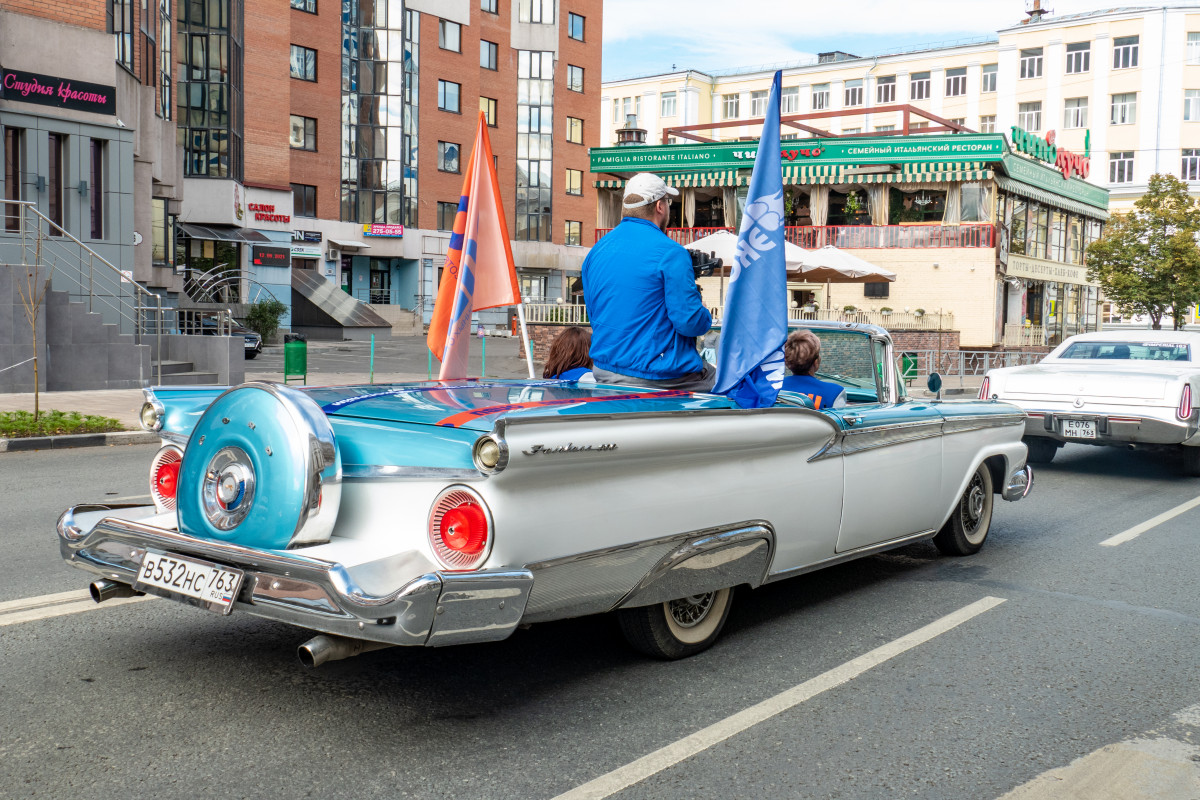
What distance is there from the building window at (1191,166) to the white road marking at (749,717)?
68.3 m

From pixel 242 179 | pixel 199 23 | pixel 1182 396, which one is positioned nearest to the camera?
pixel 1182 396

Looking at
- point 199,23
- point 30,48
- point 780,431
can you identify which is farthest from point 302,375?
point 199,23

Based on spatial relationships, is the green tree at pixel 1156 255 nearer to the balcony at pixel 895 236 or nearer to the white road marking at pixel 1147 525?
the balcony at pixel 895 236

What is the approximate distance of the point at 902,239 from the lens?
4328cm

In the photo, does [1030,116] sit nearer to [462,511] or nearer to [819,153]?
[819,153]

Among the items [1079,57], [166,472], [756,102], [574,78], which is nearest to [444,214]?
[574,78]

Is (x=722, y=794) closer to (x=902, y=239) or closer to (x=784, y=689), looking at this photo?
(x=784, y=689)

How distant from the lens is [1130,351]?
11.5 metres

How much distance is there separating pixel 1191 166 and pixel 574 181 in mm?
36186

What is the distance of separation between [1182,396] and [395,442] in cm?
843

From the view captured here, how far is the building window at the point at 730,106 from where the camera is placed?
83.4 metres

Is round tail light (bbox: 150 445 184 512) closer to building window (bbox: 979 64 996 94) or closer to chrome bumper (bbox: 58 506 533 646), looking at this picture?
chrome bumper (bbox: 58 506 533 646)

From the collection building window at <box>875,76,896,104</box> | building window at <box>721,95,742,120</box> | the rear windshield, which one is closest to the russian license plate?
the rear windshield

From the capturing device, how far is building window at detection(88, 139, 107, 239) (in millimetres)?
22125
